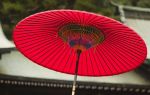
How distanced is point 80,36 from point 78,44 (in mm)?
56

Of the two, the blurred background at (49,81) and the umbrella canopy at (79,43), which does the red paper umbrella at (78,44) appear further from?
the blurred background at (49,81)

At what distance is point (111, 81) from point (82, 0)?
366 cm

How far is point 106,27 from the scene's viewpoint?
261 centimetres

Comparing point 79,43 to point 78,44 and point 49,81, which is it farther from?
point 49,81

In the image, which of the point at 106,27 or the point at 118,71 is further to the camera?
the point at 118,71

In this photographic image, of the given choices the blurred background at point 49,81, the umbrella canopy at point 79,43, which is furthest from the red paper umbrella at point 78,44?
the blurred background at point 49,81

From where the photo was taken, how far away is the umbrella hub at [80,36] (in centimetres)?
268

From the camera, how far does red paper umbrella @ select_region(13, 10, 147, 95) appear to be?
2.62 metres

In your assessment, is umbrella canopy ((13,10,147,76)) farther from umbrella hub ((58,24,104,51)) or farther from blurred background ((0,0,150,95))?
blurred background ((0,0,150,95))

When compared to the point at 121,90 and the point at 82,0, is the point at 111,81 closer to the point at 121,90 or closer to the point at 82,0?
the point at 121,90

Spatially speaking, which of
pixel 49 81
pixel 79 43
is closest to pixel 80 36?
pixel 79 43

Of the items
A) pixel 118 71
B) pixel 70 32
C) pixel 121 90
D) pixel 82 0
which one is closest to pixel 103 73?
pixel 118 71

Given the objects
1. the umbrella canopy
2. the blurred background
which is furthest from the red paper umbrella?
the blurred background

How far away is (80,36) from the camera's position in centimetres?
272
